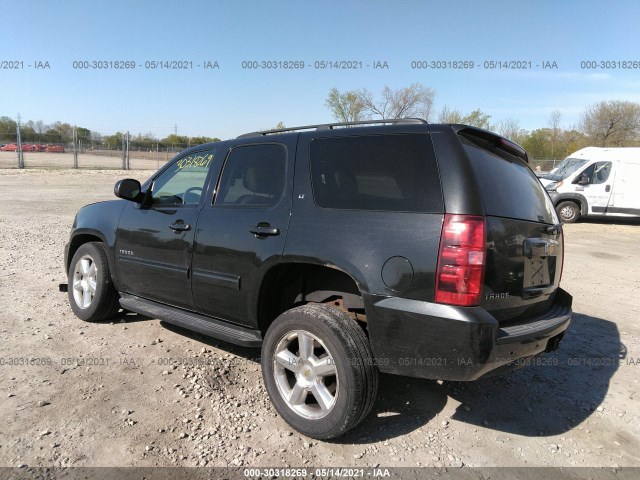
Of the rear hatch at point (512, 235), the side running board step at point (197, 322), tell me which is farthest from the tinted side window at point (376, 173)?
the side running board step at point (197, 322)

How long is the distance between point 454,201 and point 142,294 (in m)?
2.96

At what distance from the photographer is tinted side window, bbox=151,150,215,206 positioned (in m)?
3.99

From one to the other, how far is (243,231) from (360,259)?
3.31 feet

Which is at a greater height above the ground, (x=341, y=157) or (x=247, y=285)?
(x=341, y=157)

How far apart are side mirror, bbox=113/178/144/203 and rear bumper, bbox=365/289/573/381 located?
258 centimetres

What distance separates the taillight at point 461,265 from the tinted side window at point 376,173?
0.17 m

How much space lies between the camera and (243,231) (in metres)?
3.33

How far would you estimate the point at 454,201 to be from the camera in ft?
8.33

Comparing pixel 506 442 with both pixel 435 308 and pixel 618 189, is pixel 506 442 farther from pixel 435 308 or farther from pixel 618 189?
pixel 618 189

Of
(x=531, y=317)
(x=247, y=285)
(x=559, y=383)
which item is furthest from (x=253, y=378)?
(x=559, y=383)

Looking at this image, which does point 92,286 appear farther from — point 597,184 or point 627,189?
point 627,189

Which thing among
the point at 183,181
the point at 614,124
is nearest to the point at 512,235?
the point at 183,181

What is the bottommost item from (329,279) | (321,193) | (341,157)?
(329,279)

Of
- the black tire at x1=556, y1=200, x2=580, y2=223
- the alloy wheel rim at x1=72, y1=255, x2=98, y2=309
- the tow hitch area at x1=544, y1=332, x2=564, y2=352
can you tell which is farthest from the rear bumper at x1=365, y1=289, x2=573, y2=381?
the black tire at x1=556, y1=200, x2=580, y2=223
